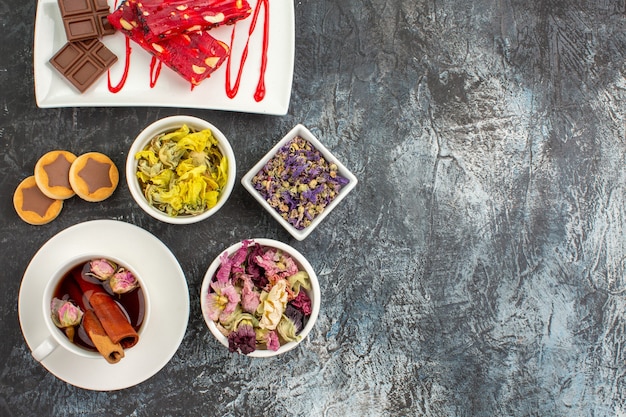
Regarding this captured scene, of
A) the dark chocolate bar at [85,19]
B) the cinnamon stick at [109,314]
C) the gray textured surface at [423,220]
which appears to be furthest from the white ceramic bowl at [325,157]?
the dark chocolate bar at [85,19]

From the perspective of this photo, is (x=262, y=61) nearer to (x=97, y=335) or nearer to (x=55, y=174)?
(x=55, y=174)

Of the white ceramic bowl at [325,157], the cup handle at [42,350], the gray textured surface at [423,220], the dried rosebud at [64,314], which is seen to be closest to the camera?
the cup handle at [42,350]

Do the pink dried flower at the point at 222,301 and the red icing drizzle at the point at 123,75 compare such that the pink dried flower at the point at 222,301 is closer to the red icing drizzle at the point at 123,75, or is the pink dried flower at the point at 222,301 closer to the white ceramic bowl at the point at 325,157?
the white ceramic bowl at the point at 325,157

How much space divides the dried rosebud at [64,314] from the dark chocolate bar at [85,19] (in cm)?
84

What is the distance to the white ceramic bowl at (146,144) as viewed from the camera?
163cm

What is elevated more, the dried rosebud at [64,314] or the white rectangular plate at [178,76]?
the white rectangular plate at [178,76]

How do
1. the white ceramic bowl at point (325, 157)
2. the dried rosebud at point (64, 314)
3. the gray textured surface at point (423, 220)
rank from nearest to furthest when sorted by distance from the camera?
the dried rosebud at point (64, 314), the white ceramic bowl at point (325, 157), the gray textured surface at point (423, 220)

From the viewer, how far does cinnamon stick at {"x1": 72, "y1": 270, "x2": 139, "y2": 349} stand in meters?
1.52

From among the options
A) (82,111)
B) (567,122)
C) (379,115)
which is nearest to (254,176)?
(379,115)

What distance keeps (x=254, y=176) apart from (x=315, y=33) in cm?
58

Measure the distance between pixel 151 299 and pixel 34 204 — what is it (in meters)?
0.52

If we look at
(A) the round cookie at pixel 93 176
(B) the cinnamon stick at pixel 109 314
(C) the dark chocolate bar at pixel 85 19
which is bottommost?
(B) the cinnamon stick at pixel 109 314

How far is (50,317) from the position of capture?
1.52 metres

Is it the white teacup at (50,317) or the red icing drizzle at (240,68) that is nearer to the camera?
the white teacup at (50,317)
